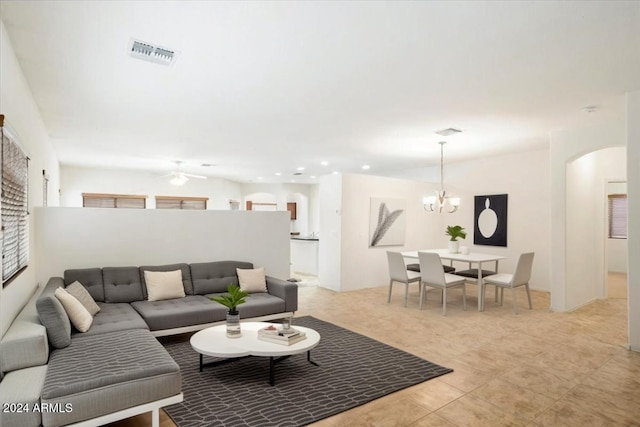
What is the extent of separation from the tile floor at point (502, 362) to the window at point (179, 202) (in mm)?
6048

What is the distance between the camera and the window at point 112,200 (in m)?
9.53

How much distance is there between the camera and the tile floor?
262 centimetres

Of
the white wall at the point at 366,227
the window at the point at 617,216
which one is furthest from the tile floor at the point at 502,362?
the window at the point at 617,216

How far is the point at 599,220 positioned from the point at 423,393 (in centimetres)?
527

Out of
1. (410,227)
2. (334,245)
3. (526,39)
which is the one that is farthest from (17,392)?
(410,227)

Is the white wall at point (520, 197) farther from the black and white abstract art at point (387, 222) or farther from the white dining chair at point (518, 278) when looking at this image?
the white dining chair at point (518, 278)

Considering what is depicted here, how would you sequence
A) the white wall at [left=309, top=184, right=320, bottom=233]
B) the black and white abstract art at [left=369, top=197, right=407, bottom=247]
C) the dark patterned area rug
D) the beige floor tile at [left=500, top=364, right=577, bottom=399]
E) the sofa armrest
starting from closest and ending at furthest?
the dark patterned area rug < the beige floor tile at [left=500, top=364, right=577, bottom=399] < the sofa armrest < the black and white abstract art at [left=369, top=197, right=407, bottom=247] < the white wall at [left=309, top=184, right=320, bottom=233]

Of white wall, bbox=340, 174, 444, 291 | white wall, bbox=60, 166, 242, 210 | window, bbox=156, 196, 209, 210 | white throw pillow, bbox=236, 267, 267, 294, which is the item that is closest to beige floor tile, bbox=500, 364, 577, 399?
white throw pillow, bbox=236, 267, 267, 294

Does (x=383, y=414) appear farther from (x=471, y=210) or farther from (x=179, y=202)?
(x=179, y=202)

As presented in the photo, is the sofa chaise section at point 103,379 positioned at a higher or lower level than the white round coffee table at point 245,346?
higher

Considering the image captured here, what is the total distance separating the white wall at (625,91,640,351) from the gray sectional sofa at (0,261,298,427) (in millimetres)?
4454

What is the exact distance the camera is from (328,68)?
10.4 ft

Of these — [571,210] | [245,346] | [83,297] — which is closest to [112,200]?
[83,297]

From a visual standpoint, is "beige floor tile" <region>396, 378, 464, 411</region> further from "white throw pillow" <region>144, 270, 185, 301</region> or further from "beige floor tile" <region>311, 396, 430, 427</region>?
"white throw pillow" <region>144, 270, 185, 301</region>
